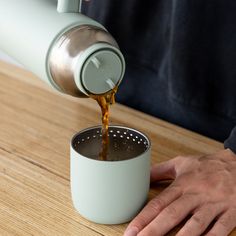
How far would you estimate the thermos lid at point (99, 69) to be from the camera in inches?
24.4

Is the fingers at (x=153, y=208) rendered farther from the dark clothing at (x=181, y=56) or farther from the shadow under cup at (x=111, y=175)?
the dark clothing at (x=181, y=56)

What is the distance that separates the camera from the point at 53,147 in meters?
0.93

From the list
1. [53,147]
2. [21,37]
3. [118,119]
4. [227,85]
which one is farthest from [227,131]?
[21,37]

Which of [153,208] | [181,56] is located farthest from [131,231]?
[181,56]

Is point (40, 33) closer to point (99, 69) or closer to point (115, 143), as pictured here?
point (99, 69)

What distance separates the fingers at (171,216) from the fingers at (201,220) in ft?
0.05

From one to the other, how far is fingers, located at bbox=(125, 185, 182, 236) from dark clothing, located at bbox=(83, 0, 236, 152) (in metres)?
0.28

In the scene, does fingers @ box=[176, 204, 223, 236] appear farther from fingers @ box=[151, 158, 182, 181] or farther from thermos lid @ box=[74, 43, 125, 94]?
thermos lid @ box=[74, 43, 125, 94]

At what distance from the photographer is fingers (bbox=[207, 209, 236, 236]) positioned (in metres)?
0.73

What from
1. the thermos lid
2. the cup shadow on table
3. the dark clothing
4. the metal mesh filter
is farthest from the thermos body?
the dark clothing

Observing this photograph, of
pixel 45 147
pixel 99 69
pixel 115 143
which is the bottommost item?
pixel 45 147

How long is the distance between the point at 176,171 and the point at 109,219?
15cm

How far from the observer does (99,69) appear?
63 centimetres

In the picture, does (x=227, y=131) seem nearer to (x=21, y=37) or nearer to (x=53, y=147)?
(x=53, y=147)
